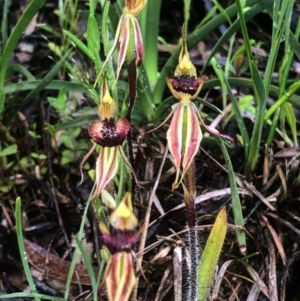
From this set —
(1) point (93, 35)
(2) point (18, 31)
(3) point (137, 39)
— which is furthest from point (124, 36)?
(2) point (18, 31)

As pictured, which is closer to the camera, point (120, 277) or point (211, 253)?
point (120, 277)

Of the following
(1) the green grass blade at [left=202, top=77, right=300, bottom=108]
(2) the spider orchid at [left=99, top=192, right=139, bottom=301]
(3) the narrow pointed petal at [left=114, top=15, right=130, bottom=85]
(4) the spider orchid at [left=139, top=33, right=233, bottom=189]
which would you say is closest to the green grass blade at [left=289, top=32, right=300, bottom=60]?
(1) the green grass blade at [left=202, top=77, right=300, bottom=108]

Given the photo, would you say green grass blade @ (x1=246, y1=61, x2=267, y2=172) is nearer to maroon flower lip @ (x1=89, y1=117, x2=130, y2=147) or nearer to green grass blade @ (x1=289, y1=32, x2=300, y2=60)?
green grass blade @ (x1=289, y1=32, x2=300, y2=60)

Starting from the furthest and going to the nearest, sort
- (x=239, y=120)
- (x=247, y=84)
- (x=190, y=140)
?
(x=247, y=84), (x=239, y=120), (x=190, y=140)

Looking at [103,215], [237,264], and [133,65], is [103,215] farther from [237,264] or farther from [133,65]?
[237,264]

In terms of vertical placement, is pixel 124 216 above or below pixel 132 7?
below

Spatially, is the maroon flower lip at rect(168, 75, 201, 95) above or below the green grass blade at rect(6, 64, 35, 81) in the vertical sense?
above

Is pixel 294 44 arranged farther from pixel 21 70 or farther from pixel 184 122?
pixel 21 70
